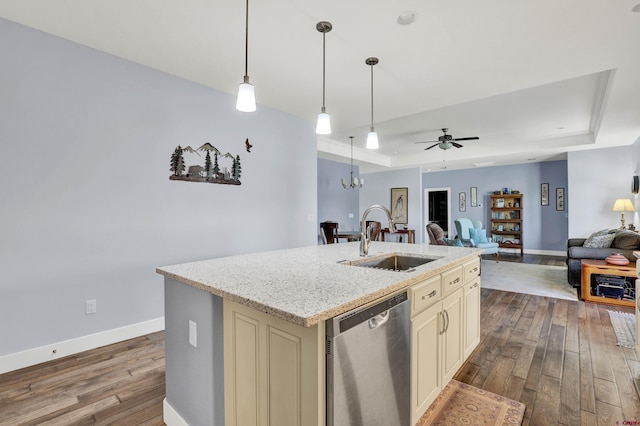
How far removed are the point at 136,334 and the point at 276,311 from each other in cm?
253

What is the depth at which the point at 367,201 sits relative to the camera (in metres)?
9.45

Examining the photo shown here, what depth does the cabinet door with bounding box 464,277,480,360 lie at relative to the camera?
7.49 ft

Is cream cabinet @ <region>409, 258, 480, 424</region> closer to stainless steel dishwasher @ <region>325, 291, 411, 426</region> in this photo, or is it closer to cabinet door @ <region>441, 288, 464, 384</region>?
cabinet door @ <region>441, 288, 464, 384</region>

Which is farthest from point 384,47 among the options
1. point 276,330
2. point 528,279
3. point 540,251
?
point 540,251

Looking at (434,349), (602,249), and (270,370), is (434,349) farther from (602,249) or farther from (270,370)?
(602,249)

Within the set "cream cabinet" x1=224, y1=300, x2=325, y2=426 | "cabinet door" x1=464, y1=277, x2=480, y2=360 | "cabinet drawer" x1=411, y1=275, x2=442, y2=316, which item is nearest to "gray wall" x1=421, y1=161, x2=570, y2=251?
"cabinet door" x1=464, y1=277, x2=480, y2=360

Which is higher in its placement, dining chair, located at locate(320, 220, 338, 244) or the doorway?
the doorway

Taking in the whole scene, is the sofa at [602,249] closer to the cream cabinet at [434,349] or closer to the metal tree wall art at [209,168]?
the cream cabinet at [434,349]

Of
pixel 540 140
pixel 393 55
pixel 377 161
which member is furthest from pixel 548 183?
pixel 393 55

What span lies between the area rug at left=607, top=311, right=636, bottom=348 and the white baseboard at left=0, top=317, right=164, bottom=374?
4.29 m

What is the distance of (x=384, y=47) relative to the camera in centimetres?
261

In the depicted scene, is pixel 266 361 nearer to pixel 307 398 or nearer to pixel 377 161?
pixel 307 398

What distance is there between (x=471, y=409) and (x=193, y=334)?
1685 millimetres

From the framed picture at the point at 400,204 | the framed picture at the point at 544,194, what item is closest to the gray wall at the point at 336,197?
the framed picture at the point at 400,204
